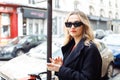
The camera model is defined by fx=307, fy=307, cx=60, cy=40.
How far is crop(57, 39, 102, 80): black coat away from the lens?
260 centimetres

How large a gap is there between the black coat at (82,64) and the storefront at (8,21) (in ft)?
69.2

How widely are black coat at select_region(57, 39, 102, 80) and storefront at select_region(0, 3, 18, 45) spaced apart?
69.2 feet

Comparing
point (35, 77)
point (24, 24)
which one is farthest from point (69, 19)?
point (24, 24)

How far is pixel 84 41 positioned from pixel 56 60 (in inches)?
13.2

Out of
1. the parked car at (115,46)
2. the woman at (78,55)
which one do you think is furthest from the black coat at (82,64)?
the parked car at (115,46)

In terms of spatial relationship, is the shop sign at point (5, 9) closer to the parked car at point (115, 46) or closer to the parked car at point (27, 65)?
the parked car at point (27, 65)

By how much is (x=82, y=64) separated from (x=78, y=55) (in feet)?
0.29

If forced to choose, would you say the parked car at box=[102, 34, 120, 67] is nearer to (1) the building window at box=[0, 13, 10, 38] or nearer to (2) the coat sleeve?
(2) the coat sleeve

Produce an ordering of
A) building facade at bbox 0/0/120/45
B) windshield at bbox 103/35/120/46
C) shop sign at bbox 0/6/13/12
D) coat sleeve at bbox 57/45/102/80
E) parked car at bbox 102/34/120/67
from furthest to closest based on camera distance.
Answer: building facade at bbox 0/0/120/45 < shop sign at bbox 0/6/13/12 < windshield at bbox 103/35/120/46 < parked car at bbox 102/34/120/67 < coat sleeve at bbox 57/45/102/80

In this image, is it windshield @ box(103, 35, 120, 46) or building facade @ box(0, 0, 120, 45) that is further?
building facade @ box(0, 0, 120, 45)

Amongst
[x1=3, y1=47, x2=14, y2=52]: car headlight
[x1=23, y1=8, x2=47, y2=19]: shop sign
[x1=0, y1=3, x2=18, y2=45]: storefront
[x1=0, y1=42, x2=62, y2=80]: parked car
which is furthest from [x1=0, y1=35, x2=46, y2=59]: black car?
[x1=23, y1=8, x2=47, y2=19]: shop sign

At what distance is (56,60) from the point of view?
2865 millimetres

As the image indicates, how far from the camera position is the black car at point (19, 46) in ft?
49.1

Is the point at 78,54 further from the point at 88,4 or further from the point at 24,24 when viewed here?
the point at 88,4
